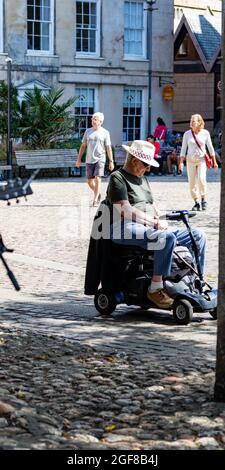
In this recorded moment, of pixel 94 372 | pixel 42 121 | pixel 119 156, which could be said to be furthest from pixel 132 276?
pixel 119 156

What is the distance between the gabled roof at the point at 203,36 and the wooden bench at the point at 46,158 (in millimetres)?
14340

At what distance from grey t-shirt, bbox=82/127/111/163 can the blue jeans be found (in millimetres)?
10284

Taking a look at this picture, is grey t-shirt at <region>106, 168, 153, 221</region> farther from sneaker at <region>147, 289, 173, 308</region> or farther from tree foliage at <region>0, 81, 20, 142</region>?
tree foliage at <region>0, 81, 20, 142</region>

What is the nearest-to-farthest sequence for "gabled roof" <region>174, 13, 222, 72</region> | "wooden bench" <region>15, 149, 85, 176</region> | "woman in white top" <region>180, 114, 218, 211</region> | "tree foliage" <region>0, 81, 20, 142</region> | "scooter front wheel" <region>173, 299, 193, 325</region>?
"scooter front wheel" <region>173, 299, 193, 325</region> → "woman in white top" <region>180, 114, 218, 211</region> → "wooden bench" <region>15, 149, 85, 176</region> → "tree foliage" <region>0, 81, 20, 142</region> → "gabled roof" <region>174, 13, 222, 72</region>

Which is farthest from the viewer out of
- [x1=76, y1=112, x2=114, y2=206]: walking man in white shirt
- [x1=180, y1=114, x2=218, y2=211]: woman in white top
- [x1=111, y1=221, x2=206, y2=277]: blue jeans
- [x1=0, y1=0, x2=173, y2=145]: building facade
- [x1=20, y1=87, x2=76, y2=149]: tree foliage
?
[x1=0, y1=0, x2=173, y2=145]: building facade

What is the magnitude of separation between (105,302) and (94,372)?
2270 millimetres

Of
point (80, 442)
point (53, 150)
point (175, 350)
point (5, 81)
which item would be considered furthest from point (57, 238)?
point (5, 81)

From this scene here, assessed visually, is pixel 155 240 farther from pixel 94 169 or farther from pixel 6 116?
pixel 6 116

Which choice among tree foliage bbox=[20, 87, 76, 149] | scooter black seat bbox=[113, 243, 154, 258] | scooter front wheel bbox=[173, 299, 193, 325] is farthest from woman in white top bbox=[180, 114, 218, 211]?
tree foliage bbox=[20, 87, 76, 149]

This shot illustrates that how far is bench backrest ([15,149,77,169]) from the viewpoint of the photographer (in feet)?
92.9

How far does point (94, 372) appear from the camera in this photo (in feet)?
22.8

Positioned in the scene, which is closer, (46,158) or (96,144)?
(96,144)

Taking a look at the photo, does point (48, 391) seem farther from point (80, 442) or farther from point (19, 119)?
point (19, 119)
